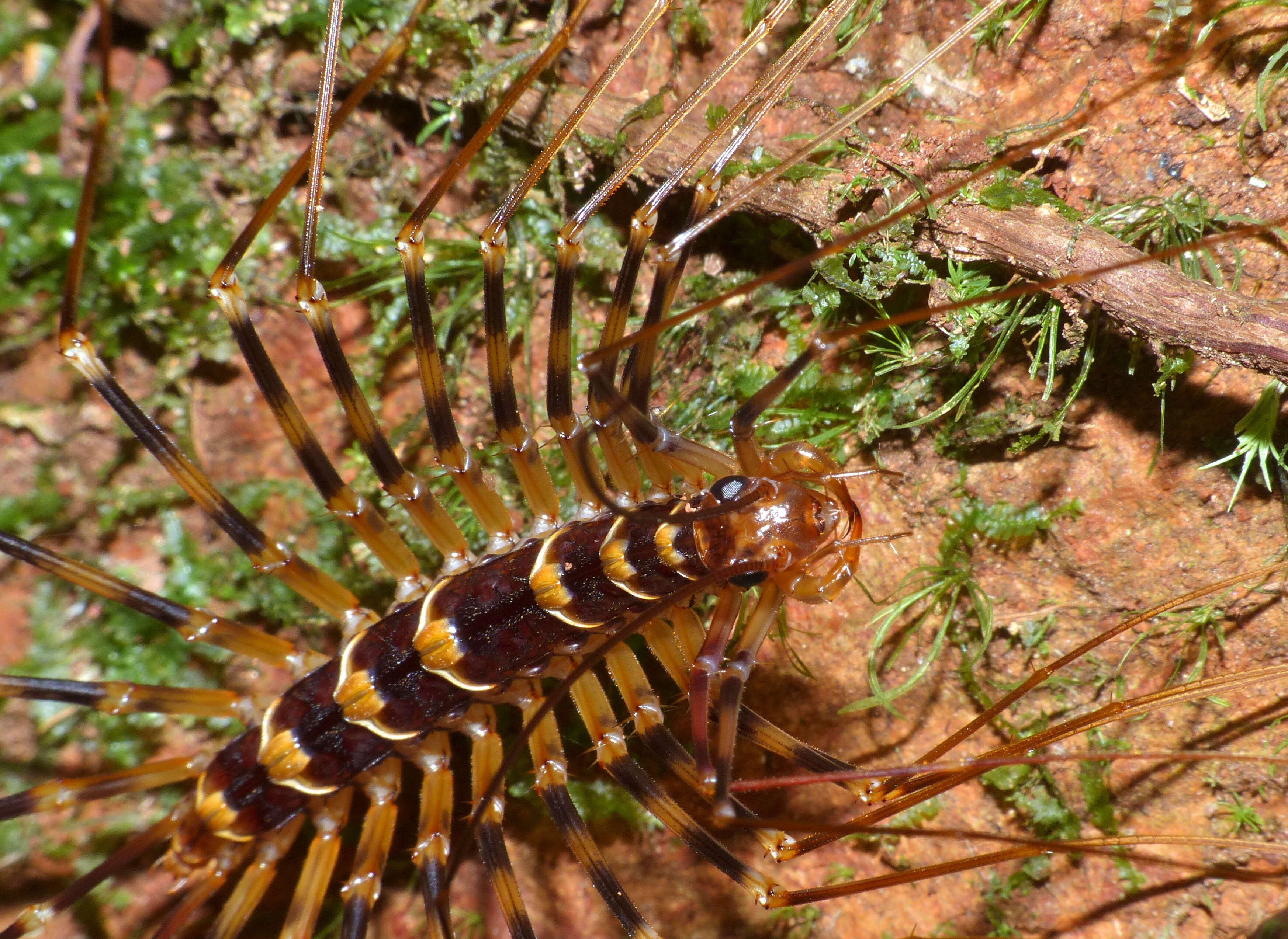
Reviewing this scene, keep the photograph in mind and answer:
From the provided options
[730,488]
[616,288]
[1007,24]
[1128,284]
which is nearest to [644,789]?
[730,488]

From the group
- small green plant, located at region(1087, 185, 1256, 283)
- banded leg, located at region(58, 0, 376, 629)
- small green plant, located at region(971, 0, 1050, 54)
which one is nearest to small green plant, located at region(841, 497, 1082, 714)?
small green plant, located at region(1087, 185, 1256, 283)

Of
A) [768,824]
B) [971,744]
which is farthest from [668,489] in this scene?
[971,744]

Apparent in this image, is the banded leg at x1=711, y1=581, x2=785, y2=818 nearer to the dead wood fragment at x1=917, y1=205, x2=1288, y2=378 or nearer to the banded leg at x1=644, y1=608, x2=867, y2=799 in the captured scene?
the banded leg at x1=644, y1=608, x2=867, y2=799

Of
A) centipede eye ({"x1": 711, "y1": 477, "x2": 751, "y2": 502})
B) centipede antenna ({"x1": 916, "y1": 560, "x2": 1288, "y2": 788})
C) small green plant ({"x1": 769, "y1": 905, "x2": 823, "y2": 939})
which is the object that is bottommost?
small green plant ({"x1": 769, "y1": 905, "x2": 823, "y2": 939})

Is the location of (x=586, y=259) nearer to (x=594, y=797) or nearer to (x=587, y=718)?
(x=587, y=718)

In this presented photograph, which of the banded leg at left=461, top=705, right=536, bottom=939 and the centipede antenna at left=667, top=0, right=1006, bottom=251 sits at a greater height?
the centipede antenna at left=667, top=0, right=1006, bottom=251

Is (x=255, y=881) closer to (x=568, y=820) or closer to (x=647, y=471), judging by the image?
(x=568, y=820)

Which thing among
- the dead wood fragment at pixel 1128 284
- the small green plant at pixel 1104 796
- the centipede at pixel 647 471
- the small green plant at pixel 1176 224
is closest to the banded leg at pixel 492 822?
the centipede at pixel 647 471

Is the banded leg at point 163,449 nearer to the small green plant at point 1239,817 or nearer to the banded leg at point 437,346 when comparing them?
the banded leg at point 437,346

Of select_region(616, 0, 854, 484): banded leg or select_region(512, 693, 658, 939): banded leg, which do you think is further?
select_region(512, 693, 658, 939): banded leg
